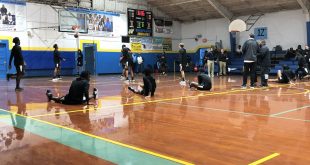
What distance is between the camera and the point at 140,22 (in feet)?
89.1

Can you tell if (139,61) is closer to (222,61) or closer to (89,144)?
(222,61)

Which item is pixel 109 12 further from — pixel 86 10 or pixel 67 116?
pixel 67 116

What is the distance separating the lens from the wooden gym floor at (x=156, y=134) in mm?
3490

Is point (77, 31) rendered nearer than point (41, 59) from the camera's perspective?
No

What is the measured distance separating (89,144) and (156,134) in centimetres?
95

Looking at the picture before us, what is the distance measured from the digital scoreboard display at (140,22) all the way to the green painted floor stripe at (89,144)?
21.4 meters

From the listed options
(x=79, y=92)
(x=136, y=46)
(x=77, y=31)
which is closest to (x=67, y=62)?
(x=77, y=31)

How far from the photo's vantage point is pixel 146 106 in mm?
7207

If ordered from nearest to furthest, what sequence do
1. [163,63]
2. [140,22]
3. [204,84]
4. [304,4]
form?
[204,84] → [304,4] → [163,63] → [140,22]

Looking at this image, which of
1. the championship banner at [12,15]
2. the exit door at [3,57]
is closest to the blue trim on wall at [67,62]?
the exit door at [3,57]

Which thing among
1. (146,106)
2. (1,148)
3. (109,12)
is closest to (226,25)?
(109,12)

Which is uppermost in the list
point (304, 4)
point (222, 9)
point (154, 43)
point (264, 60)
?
point (222, 9)

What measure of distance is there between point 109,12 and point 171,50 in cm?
771

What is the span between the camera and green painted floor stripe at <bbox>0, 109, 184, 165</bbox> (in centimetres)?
339
